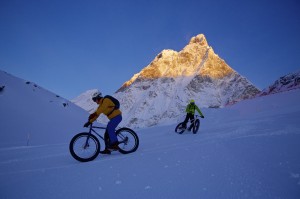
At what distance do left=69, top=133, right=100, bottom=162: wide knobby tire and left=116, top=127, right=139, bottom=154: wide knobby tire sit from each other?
0.81 metres

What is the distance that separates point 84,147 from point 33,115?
14.2 meters

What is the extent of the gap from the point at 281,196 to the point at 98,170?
10.7ft

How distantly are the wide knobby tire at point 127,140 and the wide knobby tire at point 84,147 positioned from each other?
0.81 metres

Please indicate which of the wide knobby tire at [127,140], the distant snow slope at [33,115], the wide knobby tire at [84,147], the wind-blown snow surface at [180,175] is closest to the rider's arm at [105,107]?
the wide knobby tire at [84,147]

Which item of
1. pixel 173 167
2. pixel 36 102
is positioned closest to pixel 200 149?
pixel 173 167

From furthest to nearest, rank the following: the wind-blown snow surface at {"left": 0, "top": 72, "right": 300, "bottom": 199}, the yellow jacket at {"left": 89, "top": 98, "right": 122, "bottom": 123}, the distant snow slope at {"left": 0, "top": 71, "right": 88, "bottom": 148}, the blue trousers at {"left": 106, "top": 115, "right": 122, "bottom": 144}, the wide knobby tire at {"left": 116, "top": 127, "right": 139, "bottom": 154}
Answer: the distant snow slope at {"left": 0, "top": 71, "right": 88, "bottom": 148} → the wide knobby tire at {"left": 116, "top": 127, "right": 139, "bottom": 154} → the blue trousers at {"left": 106, "top": 115, "right": 122, "bottom": 144} → the yellow jacket at {"left": 89, "top": 98, "right": 122, "bottom": 123} → the wind-blown snow surface at {"left": 0, "top": 72, "right": 300, "bottom": 199}

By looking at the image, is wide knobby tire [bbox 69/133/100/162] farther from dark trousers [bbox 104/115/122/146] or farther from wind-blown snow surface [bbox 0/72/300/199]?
wind-blown snow surface [bbox 0/72/300/199]

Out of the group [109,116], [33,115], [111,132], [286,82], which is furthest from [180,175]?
[286,82]

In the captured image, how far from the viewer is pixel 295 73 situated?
33.3 metres

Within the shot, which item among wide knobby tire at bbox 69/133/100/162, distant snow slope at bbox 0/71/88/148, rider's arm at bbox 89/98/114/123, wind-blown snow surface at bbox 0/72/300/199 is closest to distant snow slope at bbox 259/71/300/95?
distant snow slope at bbox 0/71/88/148

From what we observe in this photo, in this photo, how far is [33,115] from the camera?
18219 mm

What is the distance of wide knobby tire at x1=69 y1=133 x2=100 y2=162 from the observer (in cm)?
609

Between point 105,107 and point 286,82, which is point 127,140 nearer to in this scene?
point 105,107

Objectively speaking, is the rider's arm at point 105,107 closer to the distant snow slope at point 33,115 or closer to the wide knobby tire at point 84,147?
the wide knobby tire at point 84,147
